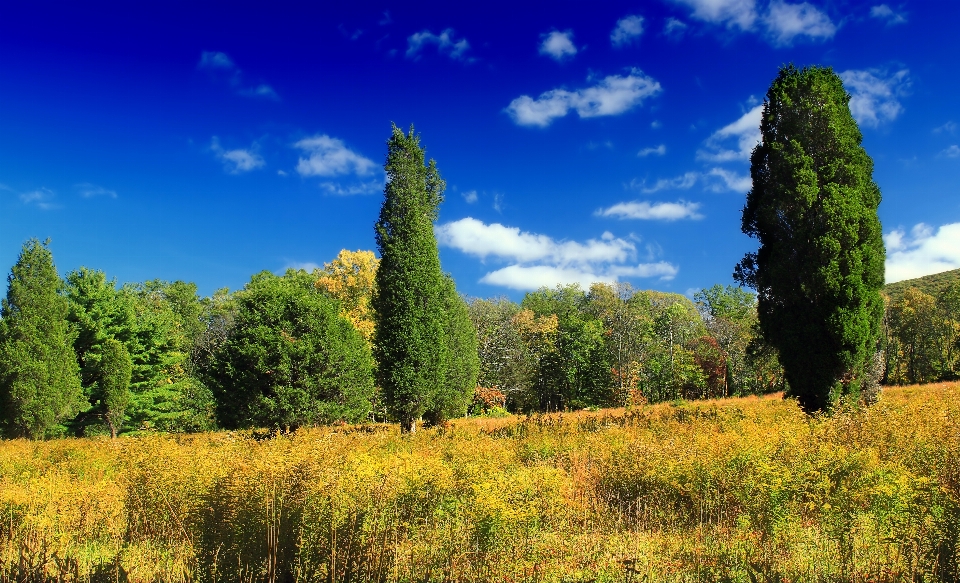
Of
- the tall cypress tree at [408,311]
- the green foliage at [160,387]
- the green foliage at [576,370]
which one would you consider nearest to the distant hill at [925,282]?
the green foliage at [576,370]

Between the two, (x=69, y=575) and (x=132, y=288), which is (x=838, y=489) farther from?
(x=132, y=288)

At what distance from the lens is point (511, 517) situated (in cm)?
456

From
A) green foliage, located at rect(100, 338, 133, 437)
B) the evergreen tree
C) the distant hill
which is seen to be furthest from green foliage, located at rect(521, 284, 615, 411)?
the distant hill

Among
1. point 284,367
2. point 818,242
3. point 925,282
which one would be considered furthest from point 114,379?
point 925,282

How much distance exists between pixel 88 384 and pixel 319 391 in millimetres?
14453

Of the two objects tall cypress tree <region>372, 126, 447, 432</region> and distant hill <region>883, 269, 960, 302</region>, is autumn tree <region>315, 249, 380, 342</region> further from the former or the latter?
distant hill <region>883, 269, 960, 302</region>

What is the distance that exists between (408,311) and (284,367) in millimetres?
4894

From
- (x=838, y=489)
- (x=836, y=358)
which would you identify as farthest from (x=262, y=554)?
(x=836, y=358)

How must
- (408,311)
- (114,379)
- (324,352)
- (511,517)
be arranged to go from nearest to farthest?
(511,517), (408,311), (324,352), (114,379)

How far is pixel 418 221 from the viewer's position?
1914cm

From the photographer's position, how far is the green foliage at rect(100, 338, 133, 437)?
2569 centimetres

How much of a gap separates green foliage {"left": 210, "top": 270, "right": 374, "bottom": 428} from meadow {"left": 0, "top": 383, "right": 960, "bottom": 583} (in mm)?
11629

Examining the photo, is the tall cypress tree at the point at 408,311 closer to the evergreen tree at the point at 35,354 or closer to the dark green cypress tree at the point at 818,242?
the dark green cypress tree at the point at 818,242

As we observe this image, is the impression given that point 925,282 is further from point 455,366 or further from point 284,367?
point 284,367
